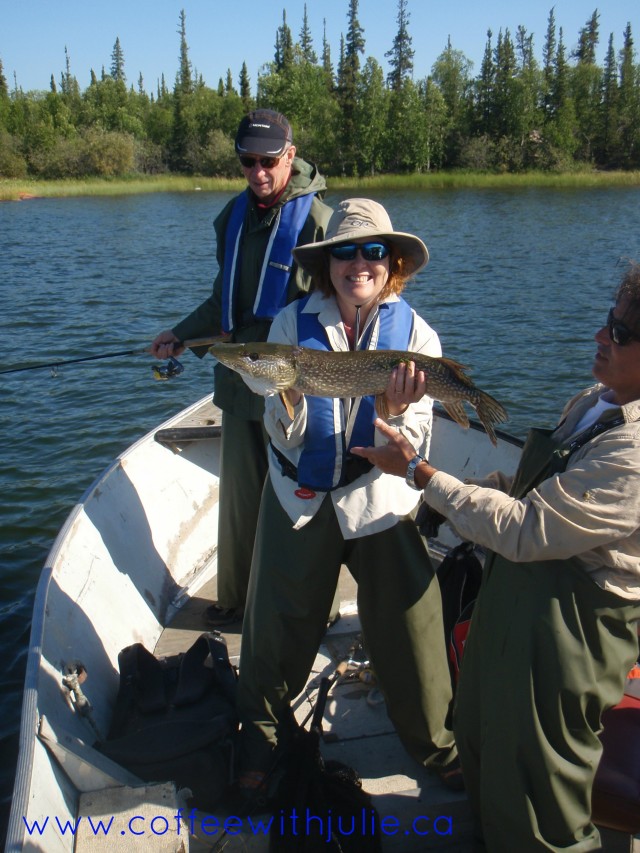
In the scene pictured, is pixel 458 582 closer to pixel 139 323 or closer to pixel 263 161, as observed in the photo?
Result: pixel 263 161

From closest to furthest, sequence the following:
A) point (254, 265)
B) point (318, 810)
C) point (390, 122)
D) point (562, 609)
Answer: point (562, 609), point (318, 810), point (254, 265), point (390, 122)

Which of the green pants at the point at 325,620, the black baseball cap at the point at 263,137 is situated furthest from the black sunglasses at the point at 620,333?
the black baseball cap at the point at 263,137

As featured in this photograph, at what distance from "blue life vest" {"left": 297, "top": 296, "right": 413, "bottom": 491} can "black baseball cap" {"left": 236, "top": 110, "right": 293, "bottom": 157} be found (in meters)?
0.94

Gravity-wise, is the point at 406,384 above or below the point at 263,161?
below

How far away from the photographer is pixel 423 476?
97.1 inches

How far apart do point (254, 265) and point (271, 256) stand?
0.46 feet

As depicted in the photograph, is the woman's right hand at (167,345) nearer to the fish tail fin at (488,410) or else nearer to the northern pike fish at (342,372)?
the northern pike fish at (342,372)

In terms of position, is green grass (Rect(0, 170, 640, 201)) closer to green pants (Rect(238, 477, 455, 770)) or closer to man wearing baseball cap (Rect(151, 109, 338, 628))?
man wearing baseball cap (Rect(151, 109, 338, 628))

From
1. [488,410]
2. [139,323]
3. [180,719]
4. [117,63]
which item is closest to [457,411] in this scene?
[488,410]

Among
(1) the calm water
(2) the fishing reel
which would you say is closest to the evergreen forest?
(1) the calm water

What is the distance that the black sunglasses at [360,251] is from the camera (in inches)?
110

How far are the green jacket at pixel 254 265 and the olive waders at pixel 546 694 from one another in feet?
5.90

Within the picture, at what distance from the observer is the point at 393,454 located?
2.58 m

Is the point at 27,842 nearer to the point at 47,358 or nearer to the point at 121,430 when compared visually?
the point at 121,430
